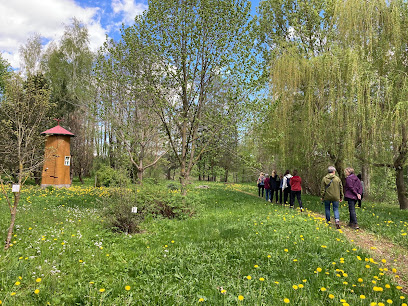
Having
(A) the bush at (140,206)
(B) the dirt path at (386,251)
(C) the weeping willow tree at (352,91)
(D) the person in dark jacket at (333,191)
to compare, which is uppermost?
(C) the weeping willow tree at (352,91)

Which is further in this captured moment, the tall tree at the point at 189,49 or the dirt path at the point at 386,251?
the tall tree at the point at 189,49

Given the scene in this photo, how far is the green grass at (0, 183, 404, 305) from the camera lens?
123 inches

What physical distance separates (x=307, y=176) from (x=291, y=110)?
6.46 metres

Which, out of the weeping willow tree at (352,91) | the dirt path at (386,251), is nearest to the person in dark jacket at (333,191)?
the dirt path at (386,251)

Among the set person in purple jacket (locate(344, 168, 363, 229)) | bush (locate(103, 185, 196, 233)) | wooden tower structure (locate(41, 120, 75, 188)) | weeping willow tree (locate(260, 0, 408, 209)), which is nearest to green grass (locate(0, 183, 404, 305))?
bush (locate(103, 185, 196, 233))

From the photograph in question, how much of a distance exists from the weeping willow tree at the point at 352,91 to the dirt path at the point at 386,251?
356 centimetres

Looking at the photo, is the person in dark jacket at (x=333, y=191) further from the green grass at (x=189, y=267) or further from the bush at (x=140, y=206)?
the bush at (x=140, y=206)

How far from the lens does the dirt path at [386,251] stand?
3807 millimetres

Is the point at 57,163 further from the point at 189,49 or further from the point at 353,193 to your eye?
the point at 353,193

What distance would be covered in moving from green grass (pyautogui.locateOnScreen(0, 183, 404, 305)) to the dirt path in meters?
0.25

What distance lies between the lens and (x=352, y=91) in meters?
8.80

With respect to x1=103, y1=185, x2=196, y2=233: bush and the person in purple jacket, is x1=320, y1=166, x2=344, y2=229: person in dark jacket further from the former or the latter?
x1=103, y1=185, x2=196, y2=233: bush

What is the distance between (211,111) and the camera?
29.7 ft

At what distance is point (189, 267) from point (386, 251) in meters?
4.12
